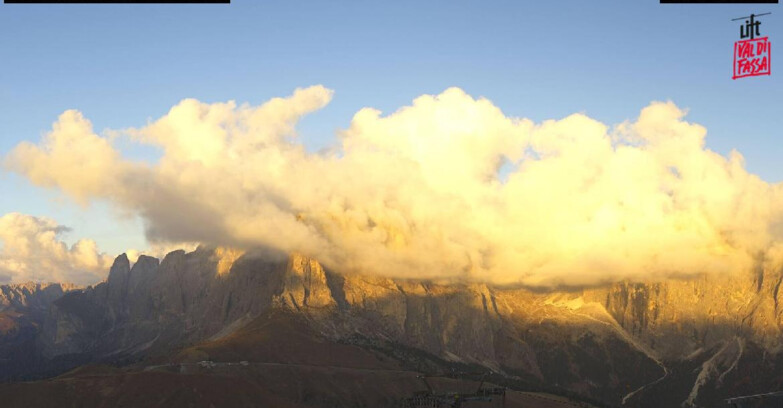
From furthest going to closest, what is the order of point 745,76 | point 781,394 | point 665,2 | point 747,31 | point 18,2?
1. point 781,394
2. point 745,76
3. point 747,31
4. point 665,2
5. point 18,2

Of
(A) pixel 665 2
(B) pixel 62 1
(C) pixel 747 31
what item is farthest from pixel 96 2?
(C) pixel 747 31

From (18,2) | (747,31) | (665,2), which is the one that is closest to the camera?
(18,2)

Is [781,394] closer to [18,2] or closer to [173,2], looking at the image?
[173,2]

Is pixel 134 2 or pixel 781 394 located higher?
pixel 134 2

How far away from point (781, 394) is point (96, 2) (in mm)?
79555

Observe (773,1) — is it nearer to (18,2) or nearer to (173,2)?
(173,2)

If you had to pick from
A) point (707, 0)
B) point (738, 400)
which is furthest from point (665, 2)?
point (738, 400)

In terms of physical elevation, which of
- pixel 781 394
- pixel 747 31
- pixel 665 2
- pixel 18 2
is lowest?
pixel 781 394

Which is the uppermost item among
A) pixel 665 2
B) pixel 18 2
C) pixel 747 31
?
pixel 747 31

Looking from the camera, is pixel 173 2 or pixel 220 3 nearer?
pixel 220 3

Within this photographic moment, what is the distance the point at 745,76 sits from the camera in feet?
284

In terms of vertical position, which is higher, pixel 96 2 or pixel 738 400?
pixel 96 2

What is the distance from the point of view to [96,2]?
1842 inches

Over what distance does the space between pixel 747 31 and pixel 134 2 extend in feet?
167
